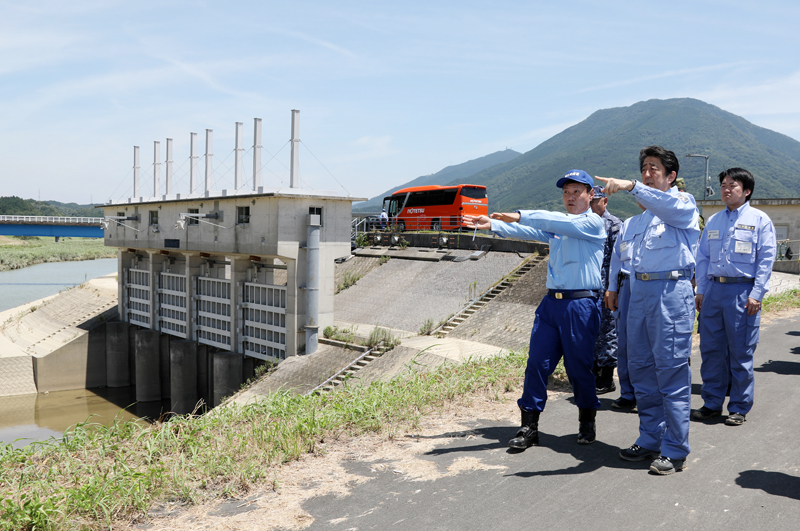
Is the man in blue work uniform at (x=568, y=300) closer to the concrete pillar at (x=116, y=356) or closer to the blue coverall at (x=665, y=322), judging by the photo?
the blue coverall at (x=665, y=322)

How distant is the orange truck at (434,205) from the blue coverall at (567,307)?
24.3 m

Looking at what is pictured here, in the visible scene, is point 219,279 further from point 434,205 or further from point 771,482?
point 771,482

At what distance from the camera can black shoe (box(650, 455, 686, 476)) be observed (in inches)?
155

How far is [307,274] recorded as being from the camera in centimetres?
1645

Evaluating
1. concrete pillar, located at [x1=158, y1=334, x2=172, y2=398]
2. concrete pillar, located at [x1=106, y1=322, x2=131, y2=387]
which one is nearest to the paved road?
concrete pillar, located at [x1=158, y1=334, x2=172, y2=398]

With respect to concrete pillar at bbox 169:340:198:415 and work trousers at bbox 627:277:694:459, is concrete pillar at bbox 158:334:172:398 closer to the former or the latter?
concrete pillar at bbox 169:340:198:415

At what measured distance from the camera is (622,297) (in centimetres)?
516

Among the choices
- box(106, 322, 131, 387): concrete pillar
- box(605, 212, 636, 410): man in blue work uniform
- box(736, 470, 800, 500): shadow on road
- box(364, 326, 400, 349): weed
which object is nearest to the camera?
box(736, 470, 800, 500): shadow on road

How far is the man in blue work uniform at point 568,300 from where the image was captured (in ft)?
14.3

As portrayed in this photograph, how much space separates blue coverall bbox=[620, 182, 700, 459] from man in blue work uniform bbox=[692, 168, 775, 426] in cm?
141

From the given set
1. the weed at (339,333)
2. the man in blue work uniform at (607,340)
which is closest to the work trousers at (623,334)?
the man in blue work uniform at (607,340)

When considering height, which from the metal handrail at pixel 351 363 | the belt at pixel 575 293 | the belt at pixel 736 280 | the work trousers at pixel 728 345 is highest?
the belt at pixel 736 280

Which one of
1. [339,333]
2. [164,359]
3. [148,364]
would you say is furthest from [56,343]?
[339,333]

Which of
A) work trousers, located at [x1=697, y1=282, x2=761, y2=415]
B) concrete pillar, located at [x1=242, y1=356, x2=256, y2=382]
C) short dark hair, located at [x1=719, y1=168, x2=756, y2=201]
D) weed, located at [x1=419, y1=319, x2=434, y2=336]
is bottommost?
concrete pillar, located at [x1=242, y1=356, x2=256, y2=382]
